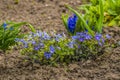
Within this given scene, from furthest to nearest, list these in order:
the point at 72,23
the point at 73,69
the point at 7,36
Result: the point at 72,23
the point at 7,36
the point at 73,69

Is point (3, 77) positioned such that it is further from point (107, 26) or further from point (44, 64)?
point (107, 26)

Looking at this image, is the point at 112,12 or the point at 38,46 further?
the point at 112,12

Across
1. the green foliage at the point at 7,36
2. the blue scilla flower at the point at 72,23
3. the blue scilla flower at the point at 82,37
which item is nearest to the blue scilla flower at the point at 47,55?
the blue scilla flower at the point at 82,37

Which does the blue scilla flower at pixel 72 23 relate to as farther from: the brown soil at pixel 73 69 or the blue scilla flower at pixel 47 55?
the blue scilla flower at pixel 47 55

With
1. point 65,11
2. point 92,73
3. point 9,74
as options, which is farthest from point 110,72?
point 65,11

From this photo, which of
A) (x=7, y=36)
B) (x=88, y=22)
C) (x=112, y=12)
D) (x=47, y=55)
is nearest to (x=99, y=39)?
(x=88, y=22)

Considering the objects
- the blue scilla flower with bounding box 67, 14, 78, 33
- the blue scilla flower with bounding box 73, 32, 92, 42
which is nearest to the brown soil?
the blue scilla flower with bounding box 73, 32, 92, 42

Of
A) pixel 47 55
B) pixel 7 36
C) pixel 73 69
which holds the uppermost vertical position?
pixel 7 36

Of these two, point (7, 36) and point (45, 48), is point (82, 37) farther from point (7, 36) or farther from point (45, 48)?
point (7, 36)

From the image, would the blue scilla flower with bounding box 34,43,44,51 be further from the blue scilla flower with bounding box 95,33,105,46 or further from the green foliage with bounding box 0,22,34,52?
the blue scilla flower with bounding box 95,33,105,46
